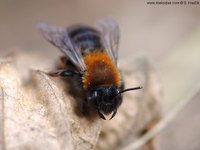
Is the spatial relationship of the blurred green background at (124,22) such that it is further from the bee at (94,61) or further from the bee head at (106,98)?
the bee head at (106,98)

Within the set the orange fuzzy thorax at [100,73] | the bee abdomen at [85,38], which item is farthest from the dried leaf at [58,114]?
the bee abdomen at [85,38]

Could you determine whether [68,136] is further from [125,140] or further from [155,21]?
[155,21]

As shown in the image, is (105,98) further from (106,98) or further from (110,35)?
(110,35)

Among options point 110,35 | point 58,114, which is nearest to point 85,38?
point 110,35

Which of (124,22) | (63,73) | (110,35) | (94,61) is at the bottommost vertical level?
(124,22)

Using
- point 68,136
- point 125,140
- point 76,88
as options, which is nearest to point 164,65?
point 125,140

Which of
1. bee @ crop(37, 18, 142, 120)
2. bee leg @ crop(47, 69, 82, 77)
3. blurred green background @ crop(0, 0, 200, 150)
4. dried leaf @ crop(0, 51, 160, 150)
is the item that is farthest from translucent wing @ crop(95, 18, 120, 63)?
blurred green background @ crop(0, 0, 200, 150)

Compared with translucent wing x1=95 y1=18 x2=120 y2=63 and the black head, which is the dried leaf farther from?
translucent wing x1=95 y1=18 x2=120 y2=63
